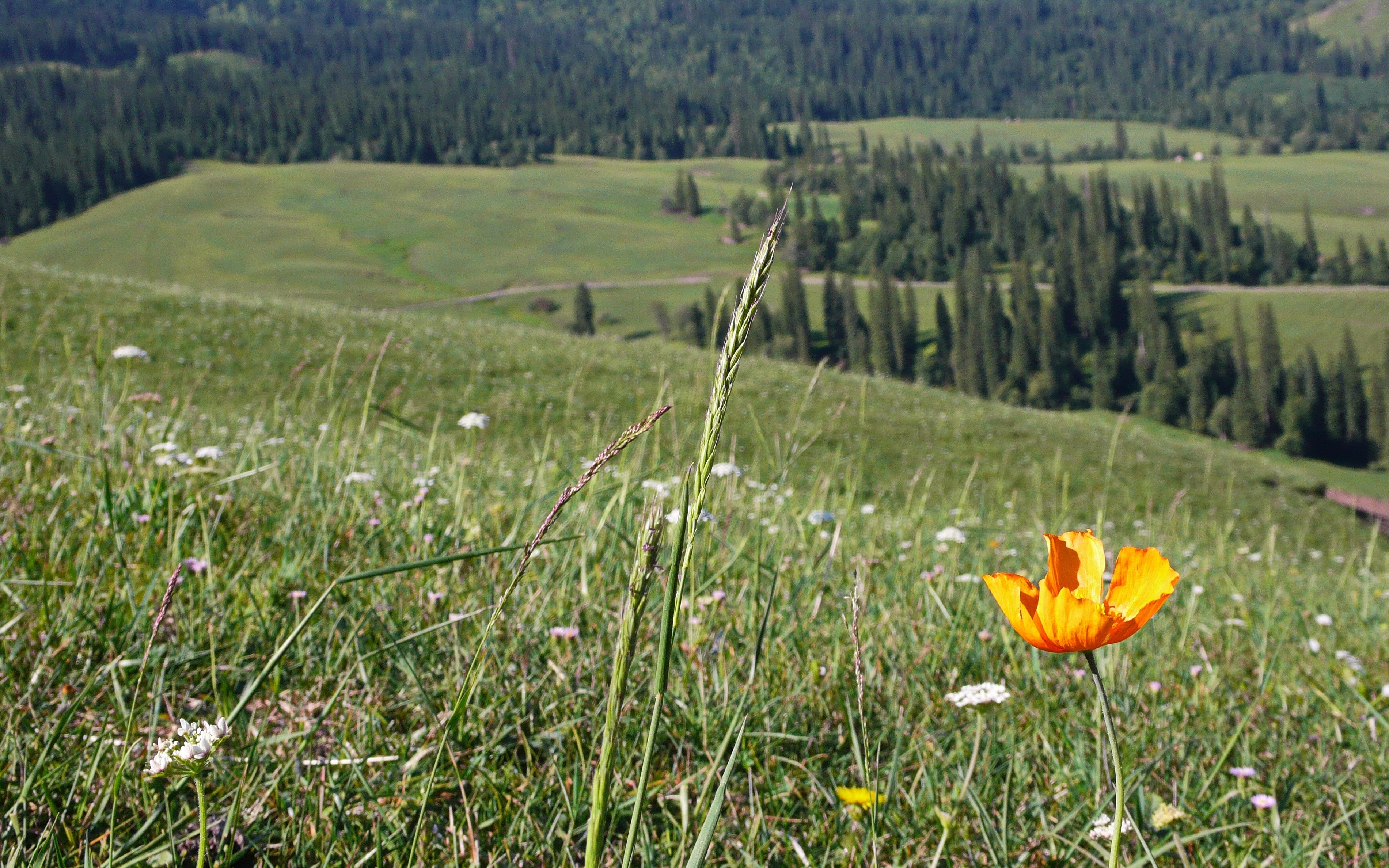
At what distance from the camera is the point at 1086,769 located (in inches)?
76.2

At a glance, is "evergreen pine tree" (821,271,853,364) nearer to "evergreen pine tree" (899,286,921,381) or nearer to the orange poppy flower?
"evergreen pine tree" (899,286,921,381)

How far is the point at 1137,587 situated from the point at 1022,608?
16 cm

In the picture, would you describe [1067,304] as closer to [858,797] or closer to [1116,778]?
[858,797]

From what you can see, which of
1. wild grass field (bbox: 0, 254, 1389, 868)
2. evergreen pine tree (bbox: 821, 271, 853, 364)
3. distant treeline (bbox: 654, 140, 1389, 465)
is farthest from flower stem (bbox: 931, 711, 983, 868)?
evergreen pine tree (bbox: 821, 271, 853, 364)

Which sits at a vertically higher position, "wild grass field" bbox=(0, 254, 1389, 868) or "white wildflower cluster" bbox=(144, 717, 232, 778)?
"white wildflower cluster" bbox=(144, 717, 232, 778)

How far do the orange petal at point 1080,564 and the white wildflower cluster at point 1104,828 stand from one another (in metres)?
0.46

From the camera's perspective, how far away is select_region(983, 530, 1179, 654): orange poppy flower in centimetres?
97

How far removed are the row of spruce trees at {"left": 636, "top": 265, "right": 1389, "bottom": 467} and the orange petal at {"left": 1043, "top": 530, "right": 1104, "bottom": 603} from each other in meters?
84.9

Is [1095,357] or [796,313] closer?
[796,313]

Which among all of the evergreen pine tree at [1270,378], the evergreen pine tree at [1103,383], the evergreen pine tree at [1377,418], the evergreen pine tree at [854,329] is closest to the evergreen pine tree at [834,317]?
the evergreen pine tree at [854,329]

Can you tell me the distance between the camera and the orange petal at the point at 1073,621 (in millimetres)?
970

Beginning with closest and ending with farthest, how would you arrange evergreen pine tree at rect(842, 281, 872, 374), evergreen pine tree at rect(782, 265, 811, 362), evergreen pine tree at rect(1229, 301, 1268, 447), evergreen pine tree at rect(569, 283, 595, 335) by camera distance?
evergreen pine tree at rect(1229, 301, 1268, 447) → evergreen pine tree at rect(569, 283, 595, 335) → evergreen pine tree at rect(782, 265, 811, 362) → evergreen pine tree at rect(842, 281, 872, 374)

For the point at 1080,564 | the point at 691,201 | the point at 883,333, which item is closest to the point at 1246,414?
the point at 883,333

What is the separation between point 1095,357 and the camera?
111 metres
